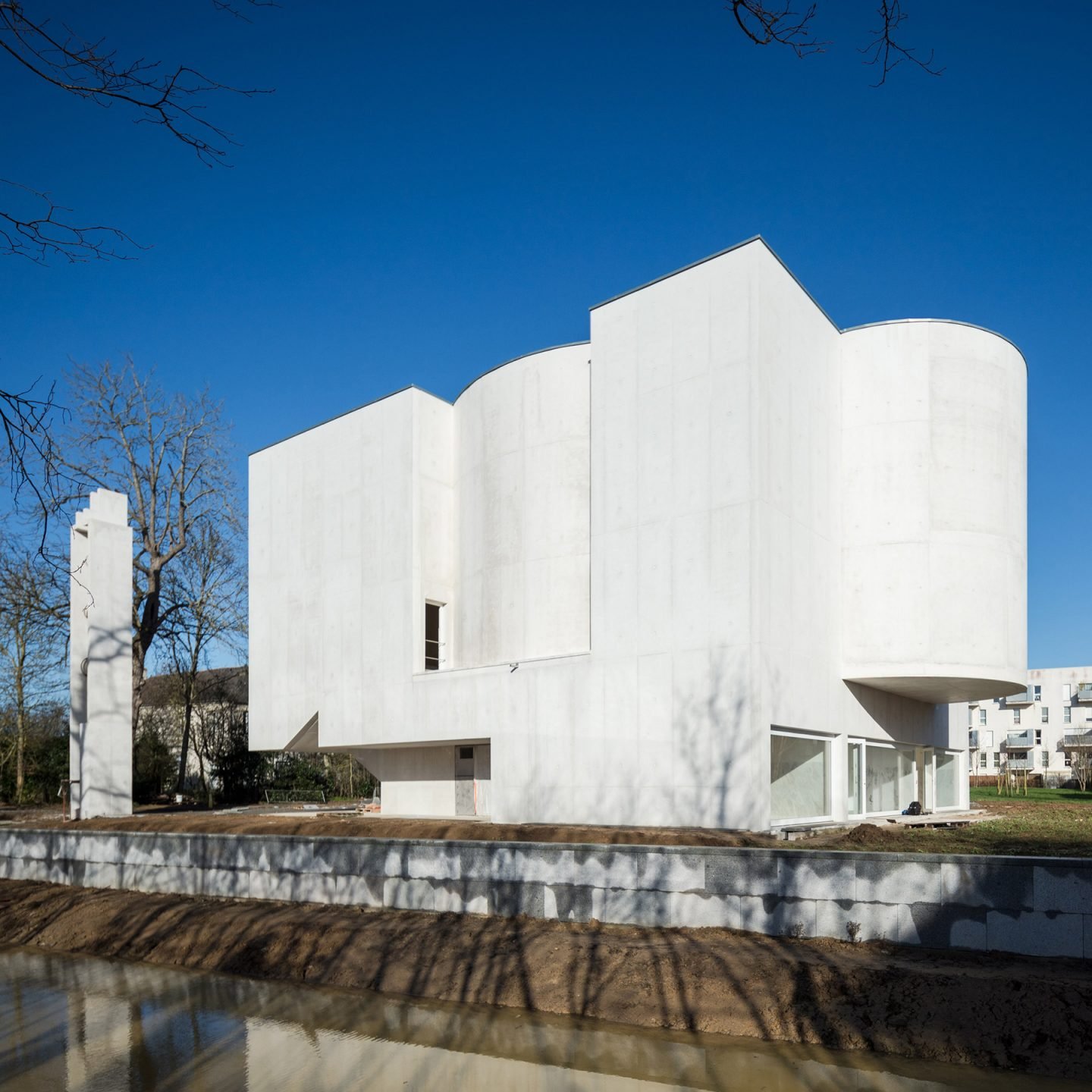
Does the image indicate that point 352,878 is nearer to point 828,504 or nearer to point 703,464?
point 703,464

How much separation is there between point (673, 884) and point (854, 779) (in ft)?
50.1

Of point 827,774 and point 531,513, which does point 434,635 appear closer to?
point 531,513

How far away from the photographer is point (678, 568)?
23.0 meters

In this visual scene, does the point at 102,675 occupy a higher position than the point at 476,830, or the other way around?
the point at 102,675

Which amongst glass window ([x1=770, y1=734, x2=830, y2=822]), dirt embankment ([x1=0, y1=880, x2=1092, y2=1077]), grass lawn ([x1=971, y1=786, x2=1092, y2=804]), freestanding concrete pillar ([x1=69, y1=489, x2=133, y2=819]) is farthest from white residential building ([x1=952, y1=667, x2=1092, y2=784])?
dirt embankment ([x1=0, y1=880, x2=1092, y2=1077])

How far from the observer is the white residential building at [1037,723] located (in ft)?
314

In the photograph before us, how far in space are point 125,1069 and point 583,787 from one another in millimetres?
14912

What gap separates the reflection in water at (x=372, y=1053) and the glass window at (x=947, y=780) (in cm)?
2673

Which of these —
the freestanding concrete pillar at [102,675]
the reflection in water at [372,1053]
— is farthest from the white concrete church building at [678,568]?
the reflection in water at [372,1053]

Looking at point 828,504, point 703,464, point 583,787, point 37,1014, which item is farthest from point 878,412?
point 37,1014

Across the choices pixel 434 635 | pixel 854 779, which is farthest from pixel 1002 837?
pixel 434 635

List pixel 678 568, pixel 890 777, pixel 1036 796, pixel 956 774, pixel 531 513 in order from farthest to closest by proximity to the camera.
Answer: pixel 1036 796
pixel 956 774
pixel 890 777
pixel 531 513
pixel 678 568

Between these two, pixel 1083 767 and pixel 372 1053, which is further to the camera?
pixel 1083 767

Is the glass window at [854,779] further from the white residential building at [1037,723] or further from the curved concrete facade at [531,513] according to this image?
the white residential building at [1037,723]
